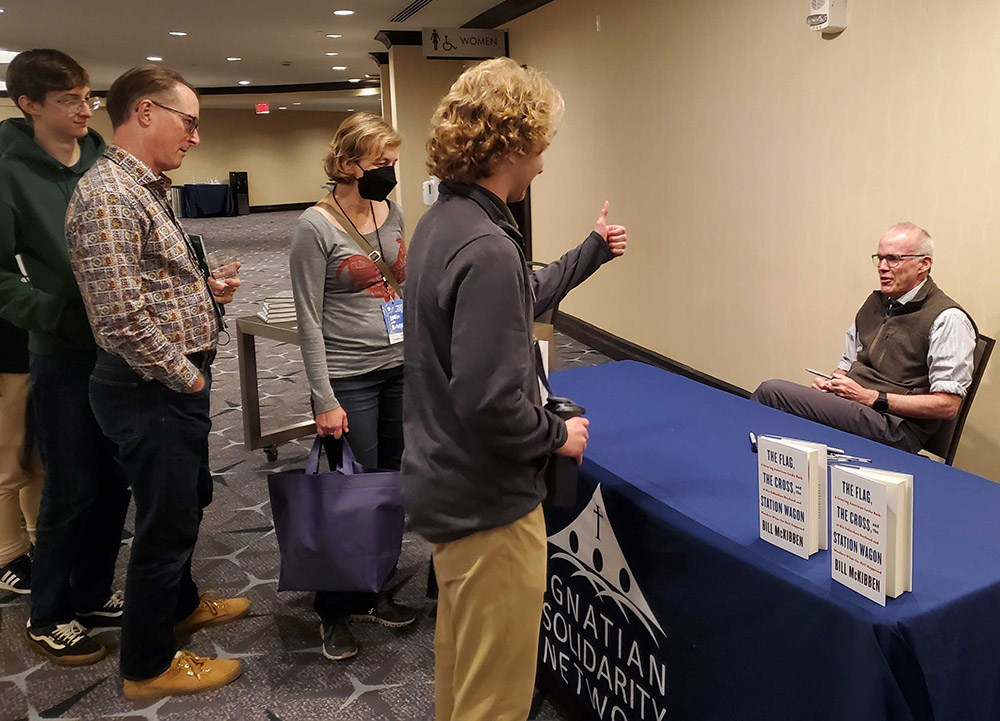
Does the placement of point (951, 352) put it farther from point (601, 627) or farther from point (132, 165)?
point (132, 165)

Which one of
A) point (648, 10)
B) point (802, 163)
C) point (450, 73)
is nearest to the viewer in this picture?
point (802, 163)

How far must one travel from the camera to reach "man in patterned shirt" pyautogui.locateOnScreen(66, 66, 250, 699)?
5.58ft

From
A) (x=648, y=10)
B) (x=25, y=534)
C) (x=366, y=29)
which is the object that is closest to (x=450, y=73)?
(x=366, y=29)

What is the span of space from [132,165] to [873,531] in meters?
1.65

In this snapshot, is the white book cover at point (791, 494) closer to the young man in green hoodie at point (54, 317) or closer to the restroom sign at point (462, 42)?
the young man in green hoodie at point (54, 317)

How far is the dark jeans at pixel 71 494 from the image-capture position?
2.12m

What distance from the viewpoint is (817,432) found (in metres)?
1.79

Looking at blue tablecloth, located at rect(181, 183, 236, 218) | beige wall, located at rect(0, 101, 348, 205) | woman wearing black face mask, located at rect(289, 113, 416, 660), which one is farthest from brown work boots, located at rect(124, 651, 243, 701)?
beige wall, located at rect(0, 101, 348, 205)

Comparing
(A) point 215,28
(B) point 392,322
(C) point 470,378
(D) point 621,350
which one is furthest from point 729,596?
(A) point 215,28

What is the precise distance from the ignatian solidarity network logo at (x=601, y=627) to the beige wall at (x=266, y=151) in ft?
65.6

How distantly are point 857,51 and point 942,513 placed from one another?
2.63 m

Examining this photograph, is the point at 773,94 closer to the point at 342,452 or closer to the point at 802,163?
the point at 802,163

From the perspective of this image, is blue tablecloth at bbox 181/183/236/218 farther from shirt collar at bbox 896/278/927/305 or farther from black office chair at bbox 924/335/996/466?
black office chair at bbox 924/335/996/466

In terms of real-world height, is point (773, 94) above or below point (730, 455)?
above
